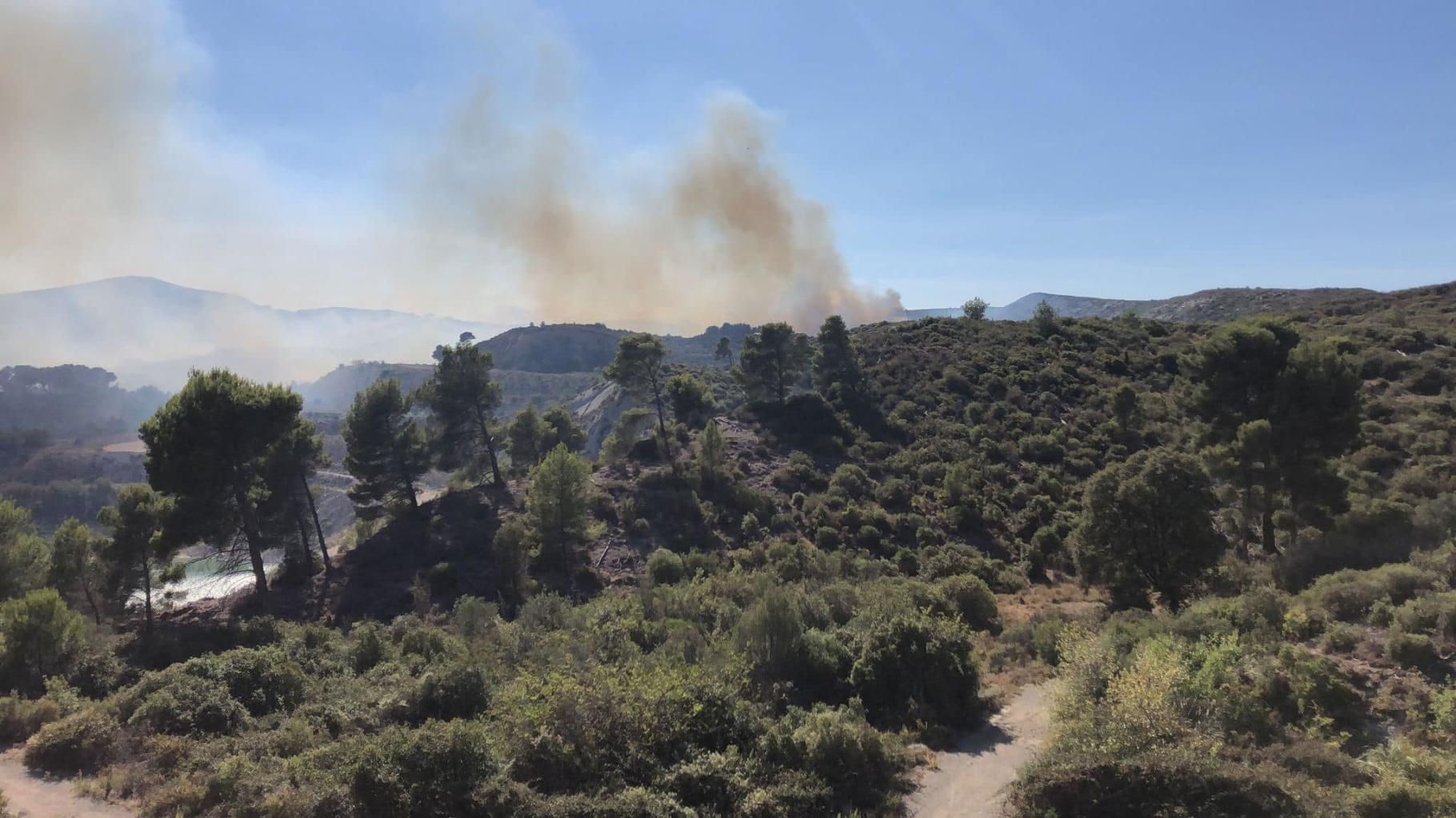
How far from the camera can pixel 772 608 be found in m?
17.4

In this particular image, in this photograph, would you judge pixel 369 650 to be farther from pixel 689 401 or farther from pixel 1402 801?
pixel 689 401

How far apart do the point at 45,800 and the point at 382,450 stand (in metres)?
27.9

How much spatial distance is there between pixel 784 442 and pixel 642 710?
125ft

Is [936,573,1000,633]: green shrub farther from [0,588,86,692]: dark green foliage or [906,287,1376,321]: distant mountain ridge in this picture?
[906,287,1376,321]: distant mountain ridge

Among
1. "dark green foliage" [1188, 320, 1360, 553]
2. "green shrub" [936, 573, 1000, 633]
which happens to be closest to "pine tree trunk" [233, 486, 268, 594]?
"green shrub" [936, 573, 1000, 633]

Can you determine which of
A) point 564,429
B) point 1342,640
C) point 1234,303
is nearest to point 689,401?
point 564,429

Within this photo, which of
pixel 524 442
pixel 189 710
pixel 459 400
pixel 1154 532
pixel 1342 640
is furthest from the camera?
pixel 524 442

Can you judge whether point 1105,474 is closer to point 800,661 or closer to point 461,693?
point 800,661

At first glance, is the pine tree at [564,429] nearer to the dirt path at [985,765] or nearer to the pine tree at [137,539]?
the pine tree at [137,539]

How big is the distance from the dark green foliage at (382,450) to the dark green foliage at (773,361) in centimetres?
2862

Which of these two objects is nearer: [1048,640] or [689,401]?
[1048,640]

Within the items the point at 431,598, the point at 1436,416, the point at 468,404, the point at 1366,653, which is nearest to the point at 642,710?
the point at 1366,653

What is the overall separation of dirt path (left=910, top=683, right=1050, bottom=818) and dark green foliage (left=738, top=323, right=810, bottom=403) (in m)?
42.6

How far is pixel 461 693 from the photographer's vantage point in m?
15.1
